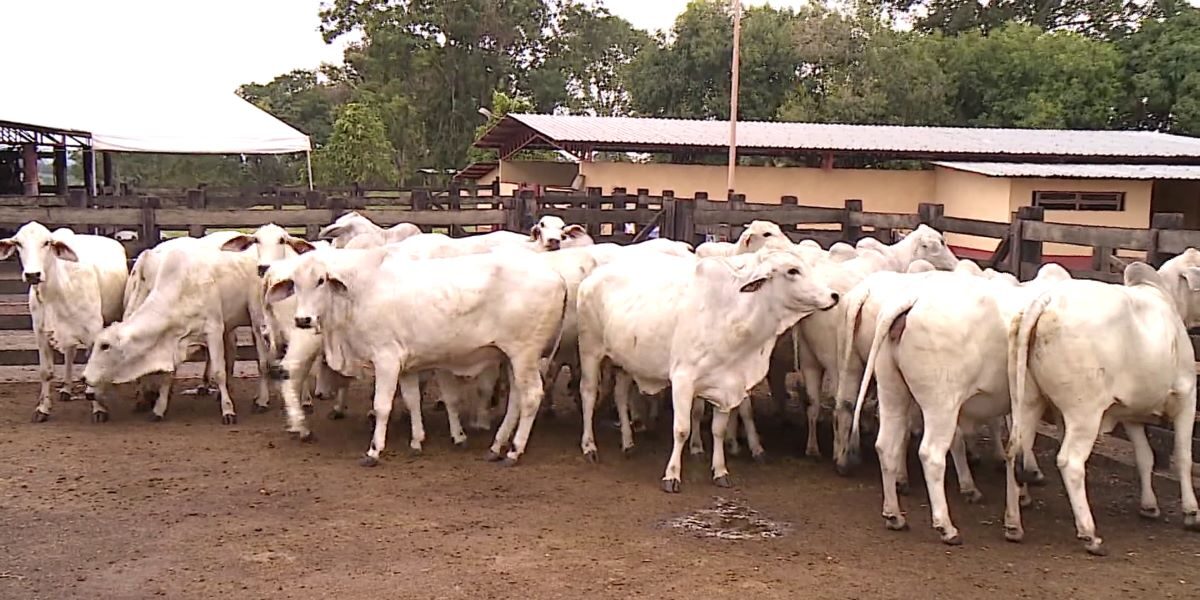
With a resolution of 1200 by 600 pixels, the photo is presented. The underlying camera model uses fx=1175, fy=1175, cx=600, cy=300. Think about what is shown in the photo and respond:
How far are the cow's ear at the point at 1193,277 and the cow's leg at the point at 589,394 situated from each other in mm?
3876

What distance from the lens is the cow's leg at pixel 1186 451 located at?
6363mm

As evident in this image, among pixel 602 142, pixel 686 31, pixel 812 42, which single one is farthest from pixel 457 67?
pixel 602 142

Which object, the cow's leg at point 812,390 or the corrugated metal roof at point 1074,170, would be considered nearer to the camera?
the cow's leg at point 812,390

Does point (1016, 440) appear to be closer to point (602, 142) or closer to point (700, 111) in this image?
point (602, 142)

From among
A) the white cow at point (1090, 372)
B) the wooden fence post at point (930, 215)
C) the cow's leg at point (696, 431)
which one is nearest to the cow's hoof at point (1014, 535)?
the white cow at point (1090, 372)

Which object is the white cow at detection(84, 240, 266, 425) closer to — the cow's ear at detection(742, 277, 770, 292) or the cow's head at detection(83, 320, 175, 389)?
the cow's head at detection(83, 320, 175, 389)

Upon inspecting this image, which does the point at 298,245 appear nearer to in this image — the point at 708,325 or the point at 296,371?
the point at 296,371

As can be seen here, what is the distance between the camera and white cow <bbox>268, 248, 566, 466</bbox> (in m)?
7.99

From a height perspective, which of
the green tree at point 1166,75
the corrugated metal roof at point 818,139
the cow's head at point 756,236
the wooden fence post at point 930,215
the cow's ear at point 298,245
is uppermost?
the green tree at point 1166,75

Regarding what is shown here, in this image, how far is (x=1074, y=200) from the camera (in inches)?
1027

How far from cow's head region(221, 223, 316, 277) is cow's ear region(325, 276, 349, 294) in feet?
4.59

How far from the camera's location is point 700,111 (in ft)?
145

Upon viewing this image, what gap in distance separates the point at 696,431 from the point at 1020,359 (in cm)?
269

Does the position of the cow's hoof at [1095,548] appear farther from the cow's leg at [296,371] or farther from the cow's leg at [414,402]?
the cow's leg at [296,371]
